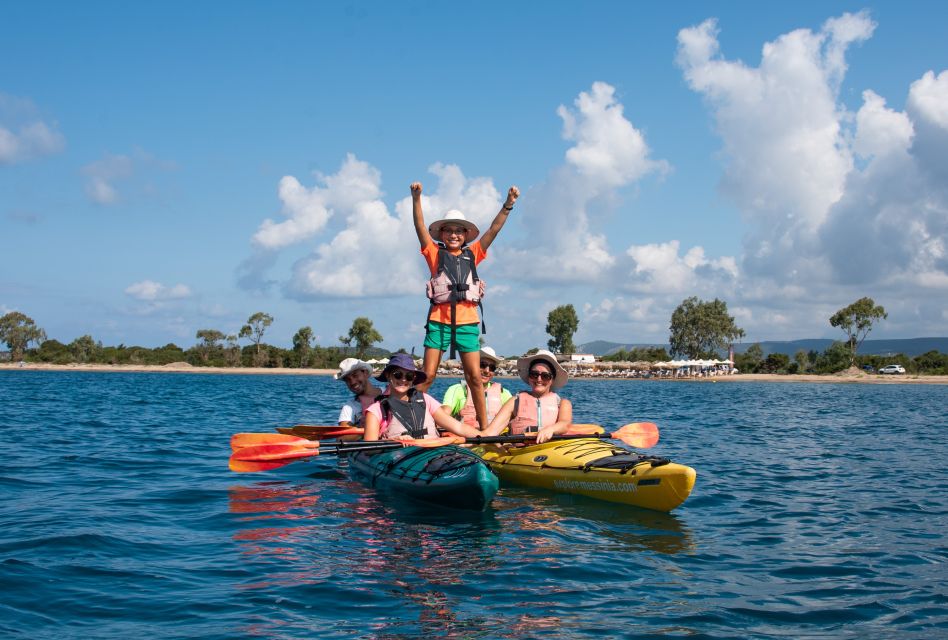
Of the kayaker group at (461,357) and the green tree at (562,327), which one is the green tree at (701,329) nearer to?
the green tree at (562,327)

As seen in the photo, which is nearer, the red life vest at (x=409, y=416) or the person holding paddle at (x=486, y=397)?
the red life vest at (x=409, y=416)

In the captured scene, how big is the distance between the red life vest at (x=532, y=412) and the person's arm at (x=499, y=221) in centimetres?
212

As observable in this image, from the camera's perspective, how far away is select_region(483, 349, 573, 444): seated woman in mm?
9844

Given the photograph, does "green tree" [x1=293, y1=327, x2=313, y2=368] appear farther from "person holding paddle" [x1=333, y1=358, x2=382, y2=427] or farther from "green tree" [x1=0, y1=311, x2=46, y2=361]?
"person holding paddle" [x1=333, y1=358, x2=382, y2=427]

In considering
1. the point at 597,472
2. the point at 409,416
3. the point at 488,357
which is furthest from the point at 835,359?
the point at 409,416

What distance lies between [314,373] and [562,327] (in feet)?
118

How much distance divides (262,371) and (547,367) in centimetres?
9608

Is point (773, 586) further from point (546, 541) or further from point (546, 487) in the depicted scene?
point (546, 487)

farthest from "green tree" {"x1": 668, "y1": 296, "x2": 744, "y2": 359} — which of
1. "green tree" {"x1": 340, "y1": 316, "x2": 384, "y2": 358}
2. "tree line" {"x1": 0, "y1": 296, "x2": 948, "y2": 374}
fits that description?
"green tree" {"x1": 340, "y1": 316, "x2": 384, "y2": 358}

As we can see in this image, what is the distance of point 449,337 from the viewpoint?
10.1 metres

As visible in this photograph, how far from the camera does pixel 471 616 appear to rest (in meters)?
5.06

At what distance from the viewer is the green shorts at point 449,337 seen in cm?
1005

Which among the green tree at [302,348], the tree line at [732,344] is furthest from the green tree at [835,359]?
the green tree at [302,348]

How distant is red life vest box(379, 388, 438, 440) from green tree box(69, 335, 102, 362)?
101 m
